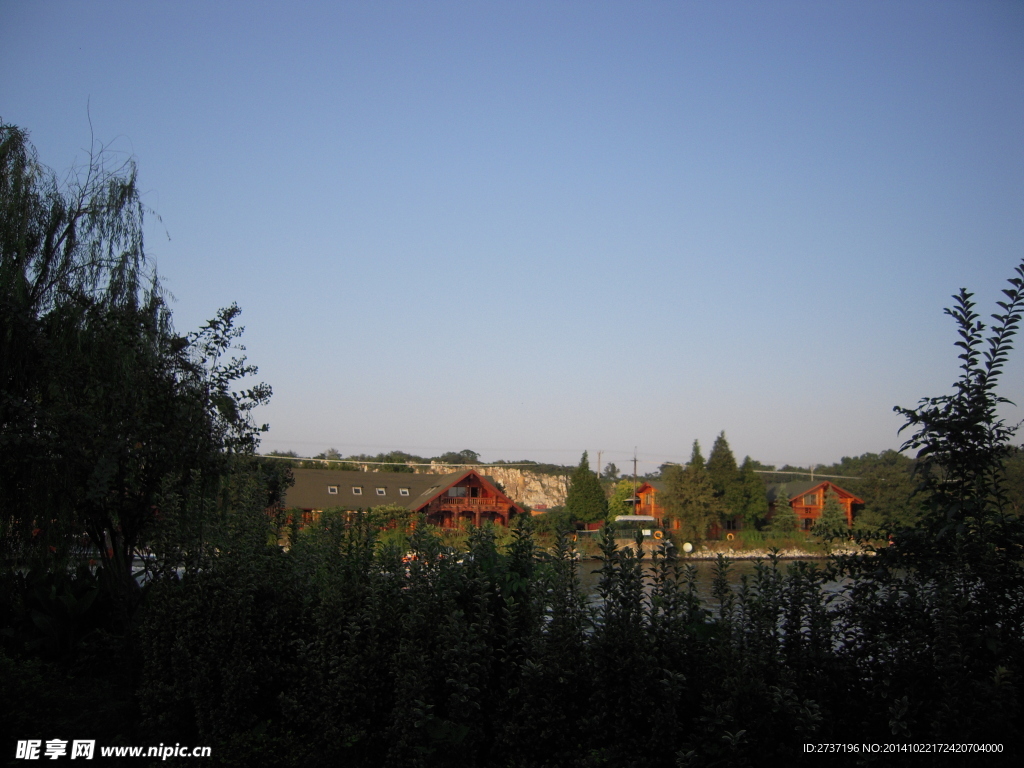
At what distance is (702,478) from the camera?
131ft

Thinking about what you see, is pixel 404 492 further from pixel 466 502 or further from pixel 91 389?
pixel 91 389

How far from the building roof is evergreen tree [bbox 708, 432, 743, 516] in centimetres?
1151

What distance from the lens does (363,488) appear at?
4659cm

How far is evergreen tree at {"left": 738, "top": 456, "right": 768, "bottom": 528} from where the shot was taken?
3912 centimetres

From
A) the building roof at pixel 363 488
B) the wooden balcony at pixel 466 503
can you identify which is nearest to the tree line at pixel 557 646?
the wooden balcony at pixel 466 503

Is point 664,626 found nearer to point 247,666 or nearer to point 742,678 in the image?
point 742,678

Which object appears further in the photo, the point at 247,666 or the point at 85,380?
the point at 85,380

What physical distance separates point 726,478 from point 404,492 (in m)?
19.1

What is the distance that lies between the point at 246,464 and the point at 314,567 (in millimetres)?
3034

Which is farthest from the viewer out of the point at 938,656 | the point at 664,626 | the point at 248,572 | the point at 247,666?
the point at 248,572

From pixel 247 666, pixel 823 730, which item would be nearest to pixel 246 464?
pixel 247 666

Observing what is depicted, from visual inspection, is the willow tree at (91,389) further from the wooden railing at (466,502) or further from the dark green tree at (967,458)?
the wooden railing at (466,502)

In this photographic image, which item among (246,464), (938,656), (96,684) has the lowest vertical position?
(96,684)

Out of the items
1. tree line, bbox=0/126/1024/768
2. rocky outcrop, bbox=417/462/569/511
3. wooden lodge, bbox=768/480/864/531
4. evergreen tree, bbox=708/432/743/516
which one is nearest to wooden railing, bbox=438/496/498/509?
evergreen tree, bbox=708/432/743/516
